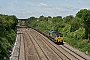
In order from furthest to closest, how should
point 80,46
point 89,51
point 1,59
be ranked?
point 80,46, point 89,51, point 1,59

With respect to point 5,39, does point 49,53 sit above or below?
below

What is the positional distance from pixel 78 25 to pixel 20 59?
37377 millimetres

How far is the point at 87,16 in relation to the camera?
48.0m

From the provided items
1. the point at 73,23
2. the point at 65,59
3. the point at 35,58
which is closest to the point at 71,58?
the point at 65,59

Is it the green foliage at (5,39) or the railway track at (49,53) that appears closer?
the green foliage at (5,39)

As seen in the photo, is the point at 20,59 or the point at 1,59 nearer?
the point at 1,59

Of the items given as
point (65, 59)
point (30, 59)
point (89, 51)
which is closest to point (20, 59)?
point (30, 59)

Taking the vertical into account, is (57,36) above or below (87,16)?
below

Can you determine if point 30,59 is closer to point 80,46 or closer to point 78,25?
point 80,46

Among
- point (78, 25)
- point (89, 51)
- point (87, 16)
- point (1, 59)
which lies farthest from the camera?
point (78, 25)

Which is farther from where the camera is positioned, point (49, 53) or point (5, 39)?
point (5, 39)

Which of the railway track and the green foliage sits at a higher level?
the green foliage

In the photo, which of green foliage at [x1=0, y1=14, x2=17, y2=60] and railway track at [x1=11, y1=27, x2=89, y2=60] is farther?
railway track at [x1=11, y1=27, x2=89, y2=60]

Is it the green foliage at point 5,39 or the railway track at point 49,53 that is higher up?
the green foliage at point 5,39
